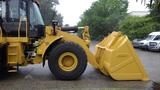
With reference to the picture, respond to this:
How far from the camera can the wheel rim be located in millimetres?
14602

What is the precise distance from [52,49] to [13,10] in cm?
189

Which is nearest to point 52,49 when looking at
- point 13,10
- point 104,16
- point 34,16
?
point 34,16

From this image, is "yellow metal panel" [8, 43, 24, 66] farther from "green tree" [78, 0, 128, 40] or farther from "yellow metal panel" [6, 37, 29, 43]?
"green tree" [78, 0, 128, 40]

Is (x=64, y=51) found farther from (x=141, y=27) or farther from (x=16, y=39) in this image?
(x=141, y=27)

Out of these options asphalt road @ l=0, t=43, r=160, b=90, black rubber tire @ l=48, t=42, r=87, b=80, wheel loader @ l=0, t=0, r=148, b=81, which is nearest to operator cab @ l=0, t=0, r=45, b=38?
wheel loader @ l=0, t=0, r=148, b=81

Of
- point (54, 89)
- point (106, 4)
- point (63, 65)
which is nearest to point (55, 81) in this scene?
point (63, 65)

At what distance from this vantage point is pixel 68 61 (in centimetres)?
1479

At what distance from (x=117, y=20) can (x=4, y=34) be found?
69198 mm

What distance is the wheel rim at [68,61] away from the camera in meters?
14.6

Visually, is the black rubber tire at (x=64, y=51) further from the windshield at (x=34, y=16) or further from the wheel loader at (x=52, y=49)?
the windshield at (x=34, y=16)

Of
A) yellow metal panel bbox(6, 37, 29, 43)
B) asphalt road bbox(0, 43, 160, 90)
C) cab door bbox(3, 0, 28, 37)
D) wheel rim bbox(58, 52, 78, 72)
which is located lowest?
asphalt road bbox(0, 43, 160, 90)

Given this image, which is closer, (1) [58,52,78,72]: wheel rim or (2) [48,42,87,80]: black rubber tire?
(2) [48,42,87,80]: black rubber tire

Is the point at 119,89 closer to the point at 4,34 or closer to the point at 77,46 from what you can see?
the point at 77,46

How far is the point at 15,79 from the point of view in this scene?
1447 centimetres
